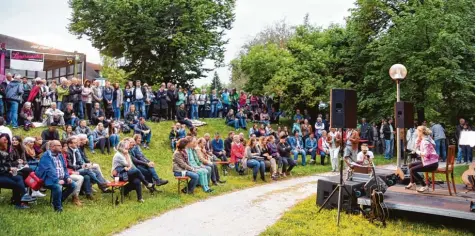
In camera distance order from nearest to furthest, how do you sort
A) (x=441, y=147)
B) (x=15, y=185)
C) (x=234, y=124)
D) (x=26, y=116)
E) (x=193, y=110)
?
(x=15, y=185)
(x=26, y=116)
(x=441, y=147)
(x=193, y=110)
(x=234, y=124)

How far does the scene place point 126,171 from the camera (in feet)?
27.8

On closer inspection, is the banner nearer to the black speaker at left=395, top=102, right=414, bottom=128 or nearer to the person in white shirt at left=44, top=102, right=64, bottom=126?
the person in white shirt at left=44, top=102, right=64, bottom=126

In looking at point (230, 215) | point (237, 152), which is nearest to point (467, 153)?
point (237, 152)

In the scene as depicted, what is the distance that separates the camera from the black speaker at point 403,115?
10391 mm

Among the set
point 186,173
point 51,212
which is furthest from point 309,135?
point 51,212

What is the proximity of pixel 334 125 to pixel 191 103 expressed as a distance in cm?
1070

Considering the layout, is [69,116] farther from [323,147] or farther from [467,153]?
[467,153]

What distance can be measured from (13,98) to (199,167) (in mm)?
5842

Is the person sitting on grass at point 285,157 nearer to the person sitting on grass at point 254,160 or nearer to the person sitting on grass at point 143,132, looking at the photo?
the person sitting on grass at point 254,160

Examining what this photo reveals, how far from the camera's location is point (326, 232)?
669 cm

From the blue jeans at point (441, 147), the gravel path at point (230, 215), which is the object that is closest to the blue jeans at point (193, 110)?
the gravel path at point (230, 215)

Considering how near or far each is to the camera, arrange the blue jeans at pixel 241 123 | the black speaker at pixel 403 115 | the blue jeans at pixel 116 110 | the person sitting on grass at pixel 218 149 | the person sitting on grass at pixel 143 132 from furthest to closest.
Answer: the blue jeans at pixel 241 123 < the blue jeans at pixel 116 110 < the person sitting on grass at pixel 143 132 < the person sitting on grass at pixel 218 149 < the black speaker at pixel 403 115

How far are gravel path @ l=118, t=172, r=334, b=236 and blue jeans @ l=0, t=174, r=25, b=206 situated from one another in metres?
2.21

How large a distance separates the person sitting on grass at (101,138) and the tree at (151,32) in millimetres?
10641
